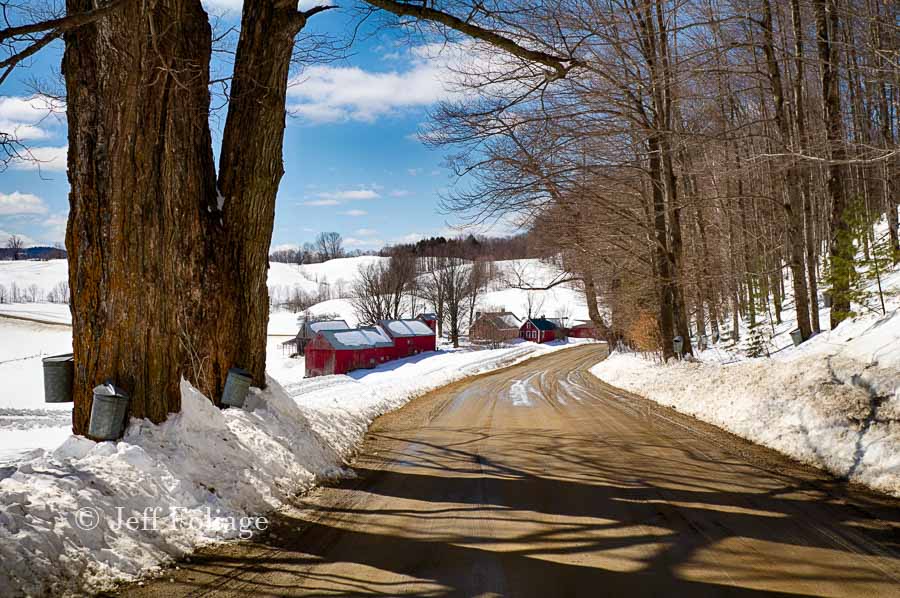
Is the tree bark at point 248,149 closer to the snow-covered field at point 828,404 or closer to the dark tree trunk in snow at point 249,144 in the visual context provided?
the dark tree trunk in snow at point 249,144

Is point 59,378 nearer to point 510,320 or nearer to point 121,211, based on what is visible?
point 121,211

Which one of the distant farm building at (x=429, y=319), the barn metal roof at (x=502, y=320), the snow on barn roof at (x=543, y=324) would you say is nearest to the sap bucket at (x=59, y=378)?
the distant farm building at (x=429, y=319)

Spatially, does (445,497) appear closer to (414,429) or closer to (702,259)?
(414,429)

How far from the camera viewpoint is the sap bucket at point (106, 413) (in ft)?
16.1

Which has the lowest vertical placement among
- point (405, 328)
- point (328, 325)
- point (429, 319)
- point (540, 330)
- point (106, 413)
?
point (540, 330)

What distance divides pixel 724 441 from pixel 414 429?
16.3 ft

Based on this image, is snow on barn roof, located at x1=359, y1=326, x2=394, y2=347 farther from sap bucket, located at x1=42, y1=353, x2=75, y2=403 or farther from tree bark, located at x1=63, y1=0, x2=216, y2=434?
tree bark, located at x1=63, y1=0, x2=216, y2=434

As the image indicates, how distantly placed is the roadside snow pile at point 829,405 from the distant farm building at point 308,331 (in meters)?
38.2

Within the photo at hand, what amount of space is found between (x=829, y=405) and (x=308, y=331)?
54541 millimetres

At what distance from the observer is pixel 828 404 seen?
734cm

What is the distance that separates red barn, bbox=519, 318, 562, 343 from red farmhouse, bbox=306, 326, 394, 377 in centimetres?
3516

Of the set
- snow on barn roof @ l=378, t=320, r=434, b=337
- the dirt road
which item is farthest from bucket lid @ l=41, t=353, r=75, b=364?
snow on barn roof @ l=378, t=320, r=434, b=337

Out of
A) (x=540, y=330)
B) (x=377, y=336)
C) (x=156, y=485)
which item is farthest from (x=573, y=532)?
(x=540, y=330)

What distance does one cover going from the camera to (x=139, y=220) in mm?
5281
